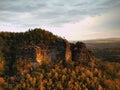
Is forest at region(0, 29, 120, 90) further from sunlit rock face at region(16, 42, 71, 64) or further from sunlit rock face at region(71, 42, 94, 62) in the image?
sunlit rock face at region(71, 42, 94, 62)

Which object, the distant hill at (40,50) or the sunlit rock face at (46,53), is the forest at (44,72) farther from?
the sunlit rock face at (46,53)

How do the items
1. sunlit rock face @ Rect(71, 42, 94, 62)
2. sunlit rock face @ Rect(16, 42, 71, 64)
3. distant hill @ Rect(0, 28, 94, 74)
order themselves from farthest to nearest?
sunlit rock face @ Rect(71, 42, 94, 62) < distant hill @ Rect(0, 28, 94, 74) < sunlit rock face @ Rect(16, 42, 71, 64)

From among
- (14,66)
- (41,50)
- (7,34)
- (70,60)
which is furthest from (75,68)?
(7,34)

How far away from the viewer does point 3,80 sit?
125 metres

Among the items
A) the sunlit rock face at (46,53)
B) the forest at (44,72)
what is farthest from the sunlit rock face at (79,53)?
the sunlit rock face at (46,53)

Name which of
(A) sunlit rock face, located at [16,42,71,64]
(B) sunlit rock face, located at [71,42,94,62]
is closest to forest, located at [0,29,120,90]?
(A) sunlit rock face, located at [16,42,71,64]

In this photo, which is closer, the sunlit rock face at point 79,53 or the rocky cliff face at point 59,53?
the rocky cliff face at point 59,53

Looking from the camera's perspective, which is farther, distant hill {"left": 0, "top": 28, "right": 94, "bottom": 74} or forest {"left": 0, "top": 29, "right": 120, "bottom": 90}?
distant hill {"left": 0, "top": 28, "right": 94, "bottom": 74}

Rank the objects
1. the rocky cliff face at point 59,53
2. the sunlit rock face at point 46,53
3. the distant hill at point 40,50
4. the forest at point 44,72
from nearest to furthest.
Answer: the forest at point 44,72
the sunlit rock face at point 46,53
the rocky cliff face at point 59,53
the distant hill at point 40,50

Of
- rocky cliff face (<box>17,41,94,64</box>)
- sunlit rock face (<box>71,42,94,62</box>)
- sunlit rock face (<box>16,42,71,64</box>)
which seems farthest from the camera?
sunlit rock face (<box>71,42,94,62</box>)

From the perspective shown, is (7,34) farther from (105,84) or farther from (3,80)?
(105,84)

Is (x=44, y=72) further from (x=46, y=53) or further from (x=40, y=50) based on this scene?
(x=46, y=53)

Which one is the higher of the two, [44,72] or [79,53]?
[79,53]

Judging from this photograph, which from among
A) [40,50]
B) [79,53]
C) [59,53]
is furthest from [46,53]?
[79,53]
